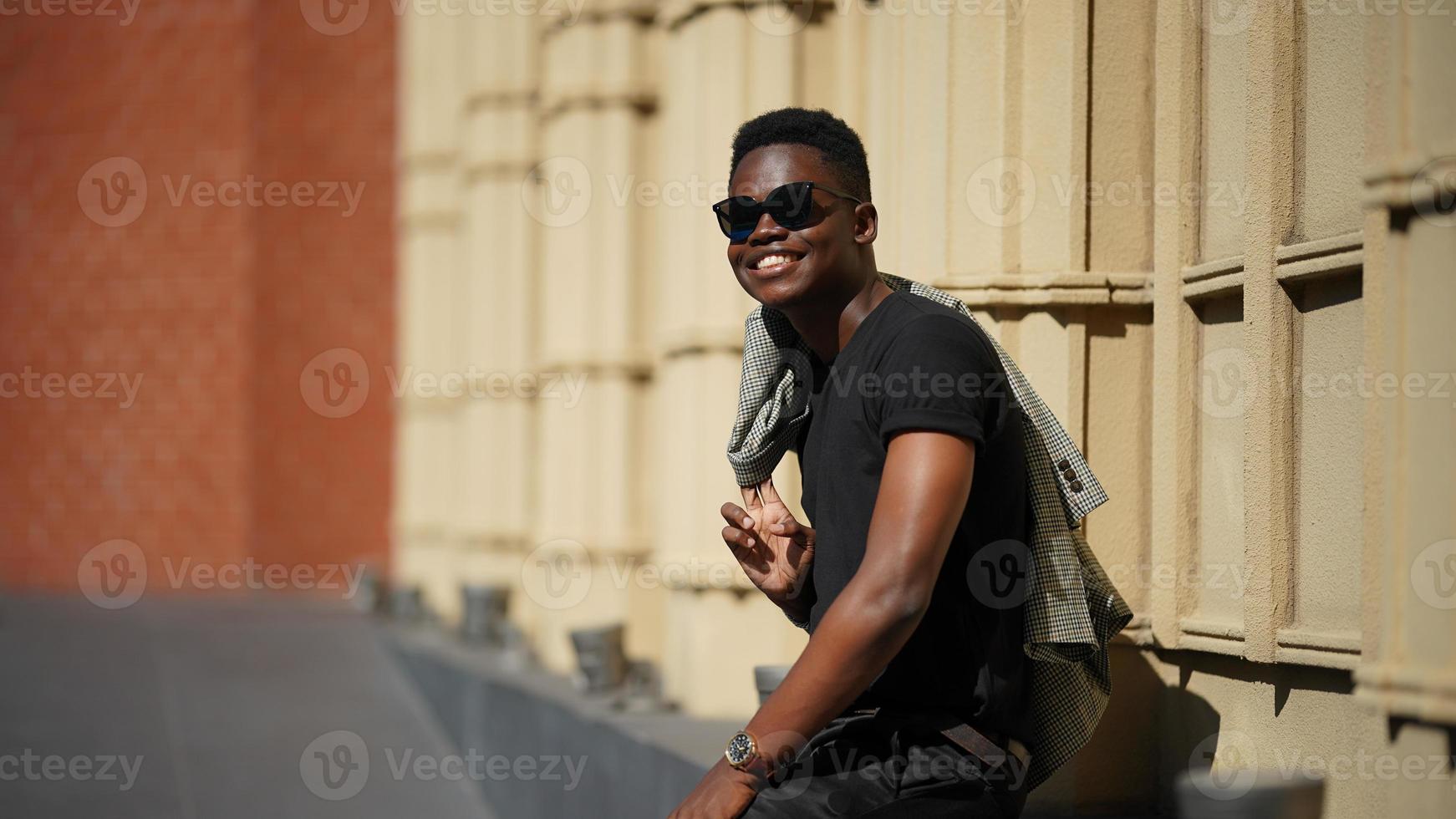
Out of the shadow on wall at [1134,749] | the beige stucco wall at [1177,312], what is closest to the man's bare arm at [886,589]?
the beige stucco wall at [1177,312]

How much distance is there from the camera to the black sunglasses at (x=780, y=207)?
2.98 metres

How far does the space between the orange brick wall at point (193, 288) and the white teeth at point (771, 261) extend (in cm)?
1413

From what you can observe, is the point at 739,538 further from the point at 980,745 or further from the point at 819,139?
the point at 819,139

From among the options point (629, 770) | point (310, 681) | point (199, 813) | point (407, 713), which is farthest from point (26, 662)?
point (629, 770)

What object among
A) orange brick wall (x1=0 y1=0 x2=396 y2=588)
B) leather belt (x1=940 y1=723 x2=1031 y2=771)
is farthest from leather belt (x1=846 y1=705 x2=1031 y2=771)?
orange brick wall (x1=0 y1=0 x2=396 y2=588)

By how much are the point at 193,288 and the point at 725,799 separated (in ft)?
49.9

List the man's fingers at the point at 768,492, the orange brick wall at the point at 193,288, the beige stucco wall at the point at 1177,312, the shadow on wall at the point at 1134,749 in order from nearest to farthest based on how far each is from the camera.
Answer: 1. the beige stucco wall at the point at 1177,312
2. the man's fingers at the point at 768,492
3. the shadow on wall at the point at 1134,749
4. the orange brick wall at the point at 193,288

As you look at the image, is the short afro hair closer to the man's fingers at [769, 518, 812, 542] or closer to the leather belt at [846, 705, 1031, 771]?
the man's fingers at [769, 518, 812, 542]

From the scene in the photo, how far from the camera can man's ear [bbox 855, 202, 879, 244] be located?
10.0 feet

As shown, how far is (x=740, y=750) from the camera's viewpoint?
274cm

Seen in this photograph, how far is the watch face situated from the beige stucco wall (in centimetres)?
102

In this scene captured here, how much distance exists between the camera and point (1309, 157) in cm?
366

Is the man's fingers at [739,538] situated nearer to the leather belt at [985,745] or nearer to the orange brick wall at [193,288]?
the leather belt at [985,745]

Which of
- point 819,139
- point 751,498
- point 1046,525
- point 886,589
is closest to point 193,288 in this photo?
point 751,498
